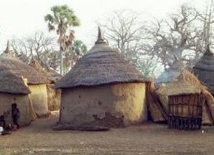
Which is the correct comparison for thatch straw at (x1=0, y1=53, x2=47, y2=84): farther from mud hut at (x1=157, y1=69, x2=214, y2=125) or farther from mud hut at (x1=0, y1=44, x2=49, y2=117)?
mud hut at (x1=157, y1=69, x2=214, y2=125)

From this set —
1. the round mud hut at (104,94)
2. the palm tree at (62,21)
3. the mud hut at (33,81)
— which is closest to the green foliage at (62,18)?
the palm tree at (62,21)

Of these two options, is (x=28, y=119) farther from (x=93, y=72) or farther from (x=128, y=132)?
(x=128, y=132)

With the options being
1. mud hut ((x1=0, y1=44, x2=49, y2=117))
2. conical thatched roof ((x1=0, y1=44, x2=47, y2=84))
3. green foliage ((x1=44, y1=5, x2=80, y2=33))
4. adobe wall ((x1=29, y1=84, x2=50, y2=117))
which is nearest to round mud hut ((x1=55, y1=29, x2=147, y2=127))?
conical thatched roof ((x1=0, y1=44, x2=47, y2=84))

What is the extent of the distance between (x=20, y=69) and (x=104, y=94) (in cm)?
731

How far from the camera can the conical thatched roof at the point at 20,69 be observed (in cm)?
2598

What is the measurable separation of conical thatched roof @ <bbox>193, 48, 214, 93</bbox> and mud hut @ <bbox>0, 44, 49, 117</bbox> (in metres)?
9.30

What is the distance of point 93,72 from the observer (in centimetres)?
2230

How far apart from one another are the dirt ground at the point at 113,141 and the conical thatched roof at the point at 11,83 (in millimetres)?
2204

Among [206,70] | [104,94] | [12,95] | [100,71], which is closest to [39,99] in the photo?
[12,95]

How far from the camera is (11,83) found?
23578 millimetres

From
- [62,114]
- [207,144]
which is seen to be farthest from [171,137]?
[62,114]

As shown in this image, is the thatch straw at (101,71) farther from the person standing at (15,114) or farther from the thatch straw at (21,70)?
the thatch straw at (21,70)

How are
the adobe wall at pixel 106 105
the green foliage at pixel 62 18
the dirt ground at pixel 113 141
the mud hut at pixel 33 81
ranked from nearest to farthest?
the dirt ground at pixel 113 141 → the adobe wall at pixel 106 105 → the mud hut at pixel 33 81 → the green foliage at pixel 62 18

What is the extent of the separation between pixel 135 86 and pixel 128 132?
333 centimetres
